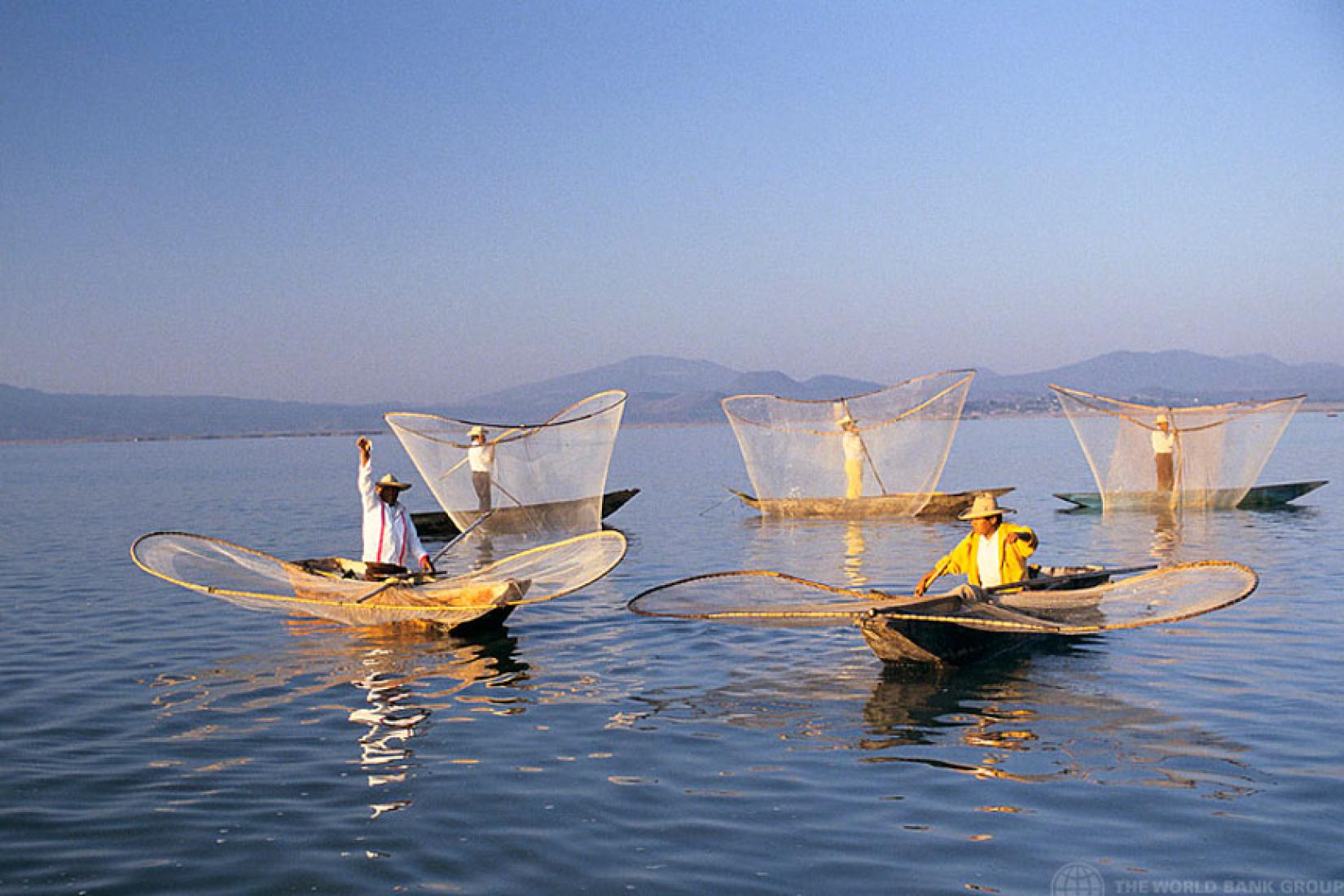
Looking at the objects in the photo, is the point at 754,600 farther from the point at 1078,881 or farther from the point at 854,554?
the point at 854,554

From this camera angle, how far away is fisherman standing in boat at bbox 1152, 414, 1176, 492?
22109mm

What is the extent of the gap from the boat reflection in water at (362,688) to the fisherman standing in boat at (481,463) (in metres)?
7.79

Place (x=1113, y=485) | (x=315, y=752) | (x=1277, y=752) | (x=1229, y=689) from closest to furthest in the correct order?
(x=1277, y=752)
(x=315, y=752)
(x=1229, y=689)
(x=1113, y=485)

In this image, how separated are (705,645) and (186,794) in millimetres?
5105

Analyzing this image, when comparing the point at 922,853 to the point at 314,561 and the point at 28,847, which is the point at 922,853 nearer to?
the point at 28,847

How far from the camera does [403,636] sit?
37.2 feet

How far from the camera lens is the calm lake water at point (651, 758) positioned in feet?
18.5

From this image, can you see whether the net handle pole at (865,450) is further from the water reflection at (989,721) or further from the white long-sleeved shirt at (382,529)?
the water reflection at (989,721)

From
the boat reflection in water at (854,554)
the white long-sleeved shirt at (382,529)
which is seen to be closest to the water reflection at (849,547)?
the boat reflection in water at (854,554)

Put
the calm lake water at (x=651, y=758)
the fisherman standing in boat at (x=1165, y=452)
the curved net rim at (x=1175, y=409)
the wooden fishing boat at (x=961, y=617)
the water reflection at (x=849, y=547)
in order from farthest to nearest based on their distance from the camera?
1. the fisherman standing in boat at (x=1165, y=452)
2. the curved net rim at (x=1175, y=409)
3. the water reflection at (x=849, y=547)
4. the wooden fishing boat at (x=961, y=617)
5. the calm lake water at (x=651, y=758)

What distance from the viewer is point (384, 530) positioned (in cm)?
1190

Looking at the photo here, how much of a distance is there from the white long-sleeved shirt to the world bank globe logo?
25.5ft

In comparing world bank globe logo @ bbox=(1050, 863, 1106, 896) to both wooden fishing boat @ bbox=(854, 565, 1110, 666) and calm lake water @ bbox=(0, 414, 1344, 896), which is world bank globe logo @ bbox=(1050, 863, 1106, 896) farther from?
wooden fishing boat @ bbox=(854, 565, 1110, 666)

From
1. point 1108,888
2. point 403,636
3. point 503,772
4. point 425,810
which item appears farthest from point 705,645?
point 1108,888
